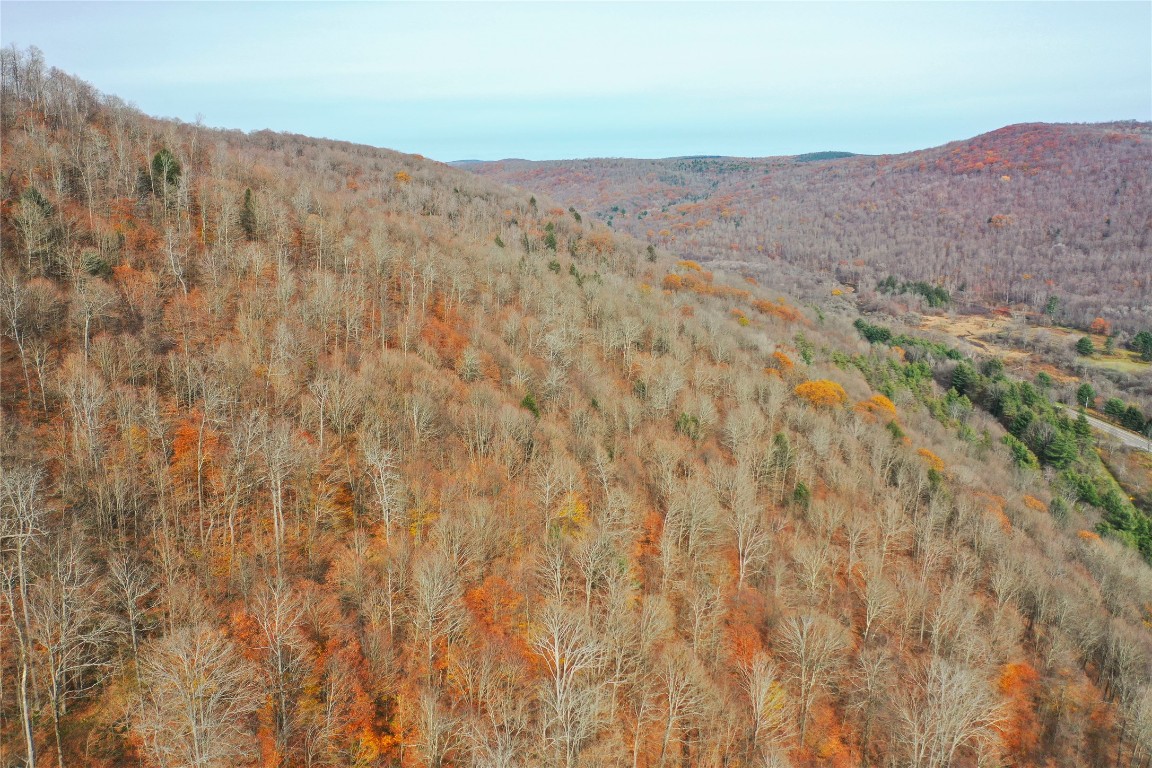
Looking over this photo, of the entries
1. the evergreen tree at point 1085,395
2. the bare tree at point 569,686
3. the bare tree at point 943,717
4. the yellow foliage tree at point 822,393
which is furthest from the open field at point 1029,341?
the bare tree at point 569,686

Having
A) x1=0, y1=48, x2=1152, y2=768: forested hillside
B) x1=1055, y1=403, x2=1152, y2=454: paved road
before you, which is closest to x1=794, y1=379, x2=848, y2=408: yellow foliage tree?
x1=0, y1=48, x2=1152, y2=768: forested hillside

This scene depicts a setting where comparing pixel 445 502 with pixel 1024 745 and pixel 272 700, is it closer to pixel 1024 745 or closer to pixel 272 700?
pixel 272 700

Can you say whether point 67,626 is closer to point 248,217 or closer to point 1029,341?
point 248,217

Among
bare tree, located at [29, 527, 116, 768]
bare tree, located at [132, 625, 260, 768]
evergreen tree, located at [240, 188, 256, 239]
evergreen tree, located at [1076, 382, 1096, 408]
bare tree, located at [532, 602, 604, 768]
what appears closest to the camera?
bare tree, located at [132, 625, 260, 768]

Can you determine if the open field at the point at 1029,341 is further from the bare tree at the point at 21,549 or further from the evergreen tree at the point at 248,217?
the bare tree at the point at 21,549

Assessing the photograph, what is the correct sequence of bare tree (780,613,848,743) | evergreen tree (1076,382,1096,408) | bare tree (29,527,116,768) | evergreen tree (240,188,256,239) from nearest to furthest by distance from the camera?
1. bare tree (29,527,116,768)
2. bare tree (780,613,848,743)
3. evergreen tree (240,188,256,239)
4. evergreen tree (1076,382,1096,408)

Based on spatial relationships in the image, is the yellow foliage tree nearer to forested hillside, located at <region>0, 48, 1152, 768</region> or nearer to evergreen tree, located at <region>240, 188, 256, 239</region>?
forested hillside, located at <region>0, 48, 1152, 768</region>
